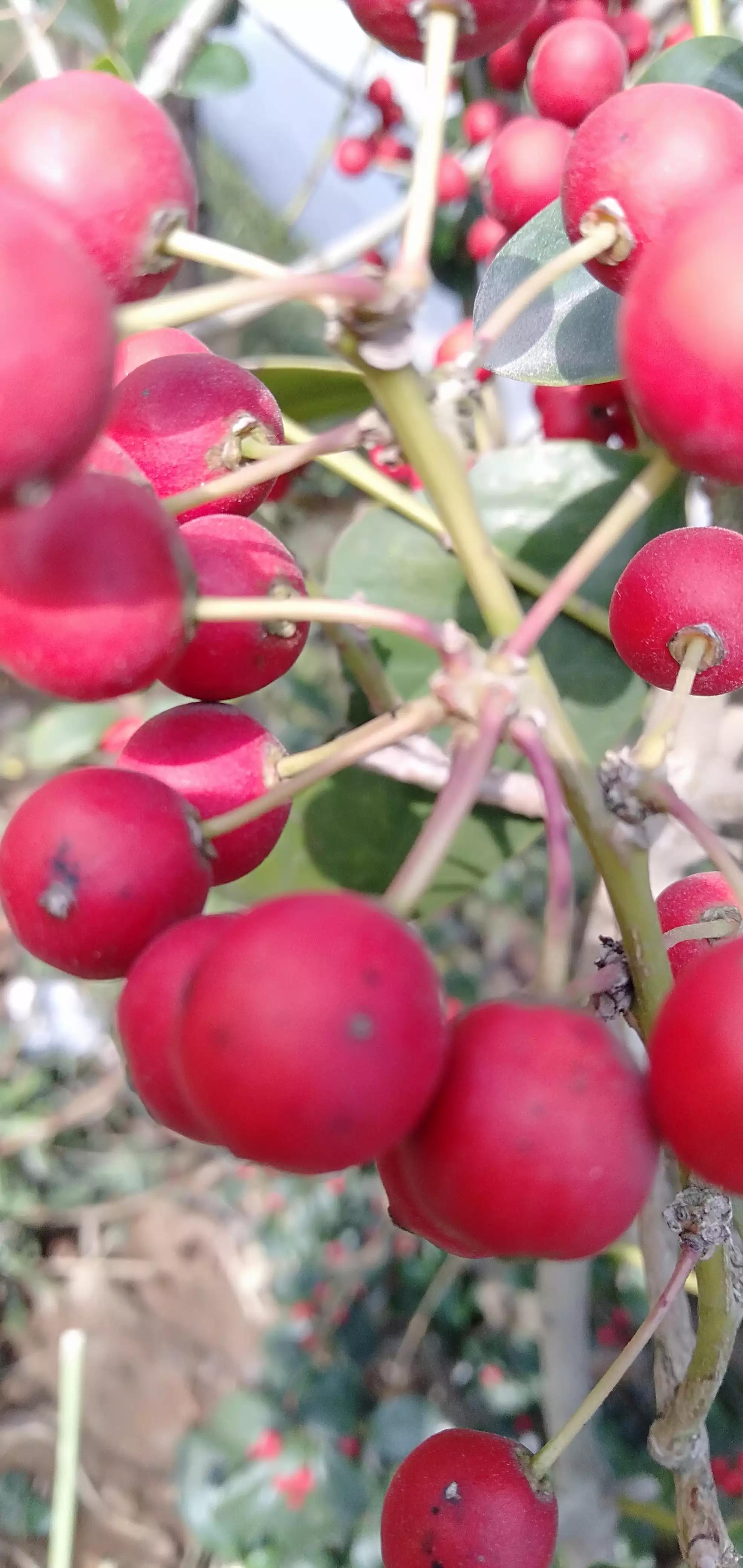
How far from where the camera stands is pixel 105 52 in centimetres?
94

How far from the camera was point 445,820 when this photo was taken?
271mm

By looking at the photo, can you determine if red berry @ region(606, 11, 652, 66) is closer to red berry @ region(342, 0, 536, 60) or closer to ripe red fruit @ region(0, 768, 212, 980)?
red berry @ region(342, 0, 536, 60)

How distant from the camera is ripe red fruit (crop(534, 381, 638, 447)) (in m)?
0.84

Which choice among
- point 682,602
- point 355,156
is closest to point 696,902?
point 682,602

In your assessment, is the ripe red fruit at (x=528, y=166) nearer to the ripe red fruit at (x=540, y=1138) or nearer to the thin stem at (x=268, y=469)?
the thin stem at (x=268, y=469)

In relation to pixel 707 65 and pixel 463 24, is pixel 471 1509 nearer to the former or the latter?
pixel 463 24

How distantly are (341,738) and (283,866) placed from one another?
1.77 feet

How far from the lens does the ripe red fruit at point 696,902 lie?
1.41 ft

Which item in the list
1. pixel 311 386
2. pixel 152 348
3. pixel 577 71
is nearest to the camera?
pixel 152 348

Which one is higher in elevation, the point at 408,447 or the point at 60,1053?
the point at 408,447

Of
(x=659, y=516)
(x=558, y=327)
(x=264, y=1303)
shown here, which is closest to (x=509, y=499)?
(x=659, y=516)

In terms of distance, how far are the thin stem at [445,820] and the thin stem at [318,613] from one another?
0.03 m

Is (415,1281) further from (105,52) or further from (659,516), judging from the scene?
(105,52)

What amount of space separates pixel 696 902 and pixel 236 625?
235mm
